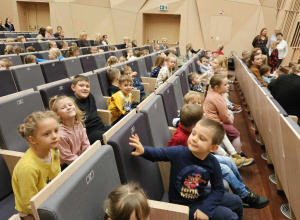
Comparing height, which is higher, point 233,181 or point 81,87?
point 81,87

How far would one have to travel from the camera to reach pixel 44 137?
1.22 meters

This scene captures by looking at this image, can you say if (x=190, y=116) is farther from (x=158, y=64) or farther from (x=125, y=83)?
(x=158, y=64)

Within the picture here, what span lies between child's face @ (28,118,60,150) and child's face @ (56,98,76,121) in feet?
1.19

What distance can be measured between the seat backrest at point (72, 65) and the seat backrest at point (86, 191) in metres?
2.78

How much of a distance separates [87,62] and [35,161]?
3119 mm

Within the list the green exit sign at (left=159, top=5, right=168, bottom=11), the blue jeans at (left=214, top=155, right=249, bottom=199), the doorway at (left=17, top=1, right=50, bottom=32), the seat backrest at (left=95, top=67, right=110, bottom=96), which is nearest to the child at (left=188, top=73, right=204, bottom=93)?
the seat backrest at (left=95, top=67, right=110, bottom=96)

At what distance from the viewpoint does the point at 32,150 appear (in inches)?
48.3

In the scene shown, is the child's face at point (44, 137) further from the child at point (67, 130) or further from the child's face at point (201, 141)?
the child's face at point (201, 141)

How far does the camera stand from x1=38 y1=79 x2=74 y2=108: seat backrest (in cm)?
201

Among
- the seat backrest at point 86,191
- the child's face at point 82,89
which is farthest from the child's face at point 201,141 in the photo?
the child's face at point 82,89

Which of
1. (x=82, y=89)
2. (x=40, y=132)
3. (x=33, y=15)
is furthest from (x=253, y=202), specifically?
(x=33, y=15)

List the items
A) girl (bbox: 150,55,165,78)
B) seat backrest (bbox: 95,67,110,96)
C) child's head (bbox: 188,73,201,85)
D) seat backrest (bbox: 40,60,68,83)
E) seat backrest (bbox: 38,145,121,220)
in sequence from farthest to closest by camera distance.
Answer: girl (bbox: 150,55,165,78) < child's head (bbox: 188,73,201,85) < seat backrest (bbox: 40,60,68,83) < seat backrest (bbox: 95,67,110,96) < seat backrest (bbox: 38,145,121,220)

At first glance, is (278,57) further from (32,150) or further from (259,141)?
(32,150)

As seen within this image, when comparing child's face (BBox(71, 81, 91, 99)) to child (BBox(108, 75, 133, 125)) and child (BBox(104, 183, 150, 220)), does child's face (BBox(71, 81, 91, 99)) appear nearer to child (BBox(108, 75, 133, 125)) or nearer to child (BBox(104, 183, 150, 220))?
child (BBox(108, 75, 133, 125))
